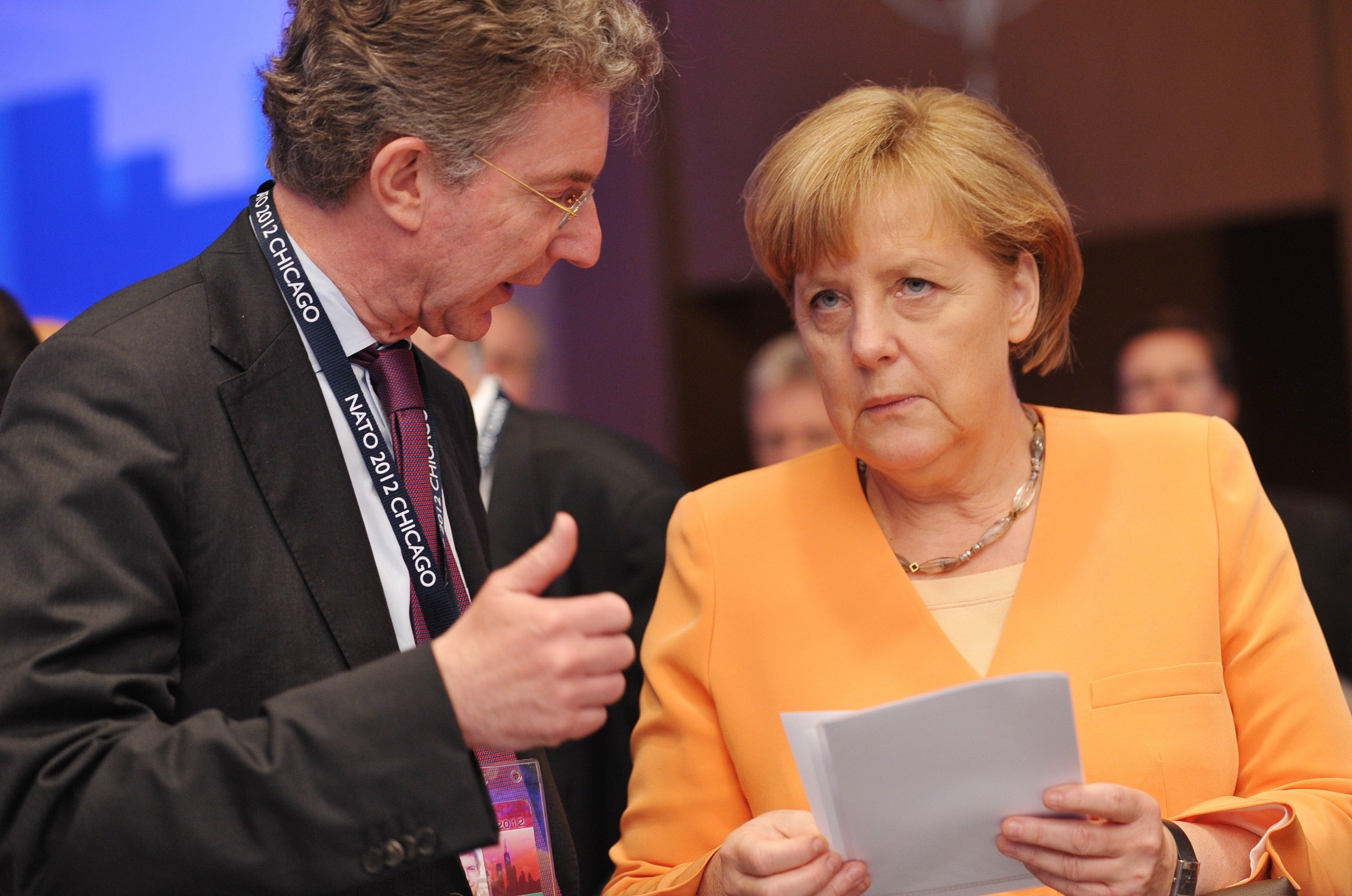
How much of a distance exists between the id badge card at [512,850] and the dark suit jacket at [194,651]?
0.10 m

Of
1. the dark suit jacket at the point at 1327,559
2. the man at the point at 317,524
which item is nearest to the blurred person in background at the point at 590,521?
the man at the point at 317,524

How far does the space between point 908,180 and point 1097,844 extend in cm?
93

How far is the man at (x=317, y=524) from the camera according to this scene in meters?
1.24

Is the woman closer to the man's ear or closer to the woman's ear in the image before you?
the woman's ear

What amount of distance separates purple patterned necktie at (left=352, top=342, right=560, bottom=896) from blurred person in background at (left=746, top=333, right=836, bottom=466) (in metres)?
2.22

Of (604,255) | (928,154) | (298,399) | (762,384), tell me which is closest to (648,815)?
(298,399)

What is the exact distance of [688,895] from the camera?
1760 millimetres

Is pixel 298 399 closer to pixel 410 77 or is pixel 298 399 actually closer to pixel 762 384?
pixel 410 77

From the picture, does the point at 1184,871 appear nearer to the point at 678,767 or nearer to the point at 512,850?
the point at 678,767

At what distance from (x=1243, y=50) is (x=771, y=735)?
395cm

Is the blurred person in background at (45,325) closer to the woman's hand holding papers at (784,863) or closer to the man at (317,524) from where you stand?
the man at (317,524)

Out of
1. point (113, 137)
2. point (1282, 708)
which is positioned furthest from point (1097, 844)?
point (113, 137)

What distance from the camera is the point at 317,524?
1514 mm

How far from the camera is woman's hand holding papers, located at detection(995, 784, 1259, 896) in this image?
1420mm
